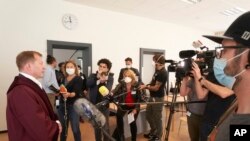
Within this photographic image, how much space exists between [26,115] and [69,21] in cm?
349

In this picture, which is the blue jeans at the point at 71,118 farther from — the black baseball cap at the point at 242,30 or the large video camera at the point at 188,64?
the black baseball cap at the point at 242,30

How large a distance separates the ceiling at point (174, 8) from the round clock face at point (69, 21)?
1.27 ft

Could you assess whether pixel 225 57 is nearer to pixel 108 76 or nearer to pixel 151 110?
pixel 108 76

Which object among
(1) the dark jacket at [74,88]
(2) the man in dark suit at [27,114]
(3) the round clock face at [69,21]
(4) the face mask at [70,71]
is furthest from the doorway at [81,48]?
(2) the man in dark suit at [27,114]

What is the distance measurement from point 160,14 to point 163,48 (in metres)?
1.38

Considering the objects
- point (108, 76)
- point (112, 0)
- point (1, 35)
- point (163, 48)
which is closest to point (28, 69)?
point (108, 76)

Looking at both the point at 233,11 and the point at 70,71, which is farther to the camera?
the point at 233,11

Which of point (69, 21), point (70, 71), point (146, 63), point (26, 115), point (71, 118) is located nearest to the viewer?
point (26, 115)

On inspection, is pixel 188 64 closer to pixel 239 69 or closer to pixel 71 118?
pixel 239 69

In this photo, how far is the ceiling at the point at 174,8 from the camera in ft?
15.0

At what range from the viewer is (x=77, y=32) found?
467cm

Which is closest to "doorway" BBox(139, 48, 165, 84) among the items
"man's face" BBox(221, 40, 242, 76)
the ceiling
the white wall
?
the white wall

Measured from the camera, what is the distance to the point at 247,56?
0.78 meters

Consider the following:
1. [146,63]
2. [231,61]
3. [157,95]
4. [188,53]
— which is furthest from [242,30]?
[146,63]
